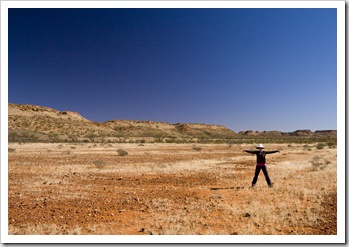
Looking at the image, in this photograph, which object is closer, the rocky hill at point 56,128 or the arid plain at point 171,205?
the arid plain at point 171,205

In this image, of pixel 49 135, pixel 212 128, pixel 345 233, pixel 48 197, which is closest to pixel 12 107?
pixel 49 135

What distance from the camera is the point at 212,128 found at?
648 feet

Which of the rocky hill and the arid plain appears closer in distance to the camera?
the arid plain

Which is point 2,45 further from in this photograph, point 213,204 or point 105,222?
point 213,204

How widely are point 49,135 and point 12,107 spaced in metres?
29.7

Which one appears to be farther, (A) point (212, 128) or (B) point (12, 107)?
(A) point (212, 128)

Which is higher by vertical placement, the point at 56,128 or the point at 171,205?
the point at 56,128

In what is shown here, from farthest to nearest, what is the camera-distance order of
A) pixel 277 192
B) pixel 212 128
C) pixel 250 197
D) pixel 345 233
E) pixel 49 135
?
pixel 212 128 < pixel 49 135 < pixel 277 192 < pixel 250 197 < pixel 345 233

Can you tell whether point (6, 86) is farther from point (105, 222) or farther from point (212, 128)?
point (212, 128)

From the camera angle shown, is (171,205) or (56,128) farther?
(56,128)

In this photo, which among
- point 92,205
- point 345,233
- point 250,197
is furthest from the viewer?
point 250,197

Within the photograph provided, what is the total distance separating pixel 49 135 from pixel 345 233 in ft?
245

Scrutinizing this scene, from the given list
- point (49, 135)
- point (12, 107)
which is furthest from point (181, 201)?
point (12, 107)

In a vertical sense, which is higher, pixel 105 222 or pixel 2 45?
pixel 2 45
